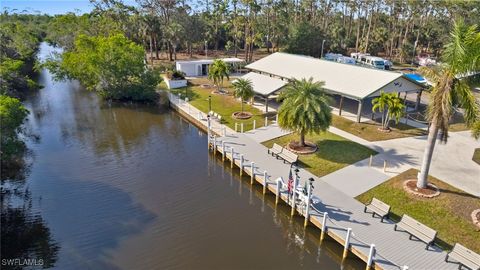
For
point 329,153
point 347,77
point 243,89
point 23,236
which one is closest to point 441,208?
point 329,153

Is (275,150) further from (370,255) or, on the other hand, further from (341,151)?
(370,255)

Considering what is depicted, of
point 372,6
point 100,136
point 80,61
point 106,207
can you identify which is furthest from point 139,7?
point 106,207

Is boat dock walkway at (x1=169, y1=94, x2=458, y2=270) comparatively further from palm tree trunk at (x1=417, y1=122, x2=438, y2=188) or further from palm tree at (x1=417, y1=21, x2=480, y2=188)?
palm tree at (x1=417, y1=21, x2=480, y2=188)

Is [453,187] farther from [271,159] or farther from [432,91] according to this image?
[271,159]

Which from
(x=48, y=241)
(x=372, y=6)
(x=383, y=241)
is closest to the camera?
(x=383, y=241)

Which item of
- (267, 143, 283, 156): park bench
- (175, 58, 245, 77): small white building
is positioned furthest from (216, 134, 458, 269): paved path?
(175, 58, 245, 77): small white building

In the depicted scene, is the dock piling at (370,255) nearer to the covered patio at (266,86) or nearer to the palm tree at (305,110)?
the palm tree at (305,110)
